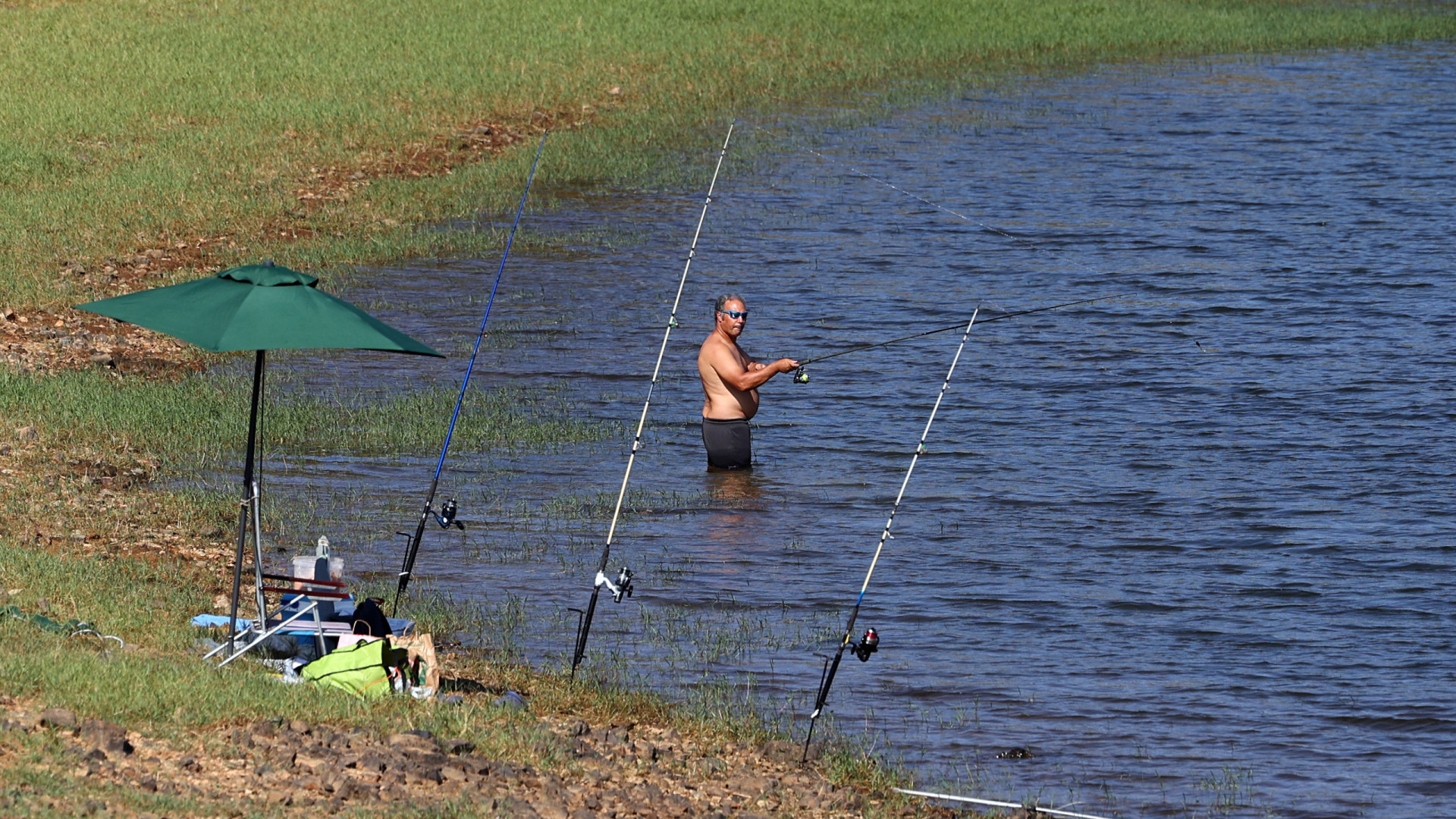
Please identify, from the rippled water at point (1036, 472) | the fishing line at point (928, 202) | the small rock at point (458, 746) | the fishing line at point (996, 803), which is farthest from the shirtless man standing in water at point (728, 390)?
the fishing line at point (928, 202)

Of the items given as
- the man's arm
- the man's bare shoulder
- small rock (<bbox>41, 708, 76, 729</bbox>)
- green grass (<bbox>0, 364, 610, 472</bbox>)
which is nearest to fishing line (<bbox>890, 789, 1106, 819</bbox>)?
small rock (<bbox>41, 708, 76, 729</bbox>)

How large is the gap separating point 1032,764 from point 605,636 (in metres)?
2.56

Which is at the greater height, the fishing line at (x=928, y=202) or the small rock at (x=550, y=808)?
the small rock at (x=550, y=808)

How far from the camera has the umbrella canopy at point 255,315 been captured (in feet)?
25.2

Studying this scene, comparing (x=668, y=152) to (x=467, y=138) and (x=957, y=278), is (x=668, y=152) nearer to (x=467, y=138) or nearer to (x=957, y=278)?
(x=467, y=138)

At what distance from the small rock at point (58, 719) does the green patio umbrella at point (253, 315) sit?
4.13 feet

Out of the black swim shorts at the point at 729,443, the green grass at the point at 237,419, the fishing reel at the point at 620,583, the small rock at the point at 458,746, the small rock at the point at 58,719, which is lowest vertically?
the green grass at the point at 237,419

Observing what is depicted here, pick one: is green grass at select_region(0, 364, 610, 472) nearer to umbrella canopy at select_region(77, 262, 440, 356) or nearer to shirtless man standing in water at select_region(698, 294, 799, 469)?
shirtless man standing in water at select_region(698, 294, 799, 469)

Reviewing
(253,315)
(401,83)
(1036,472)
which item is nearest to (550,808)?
A: (253,315)

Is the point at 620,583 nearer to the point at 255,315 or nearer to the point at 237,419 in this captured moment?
the point at 255,315

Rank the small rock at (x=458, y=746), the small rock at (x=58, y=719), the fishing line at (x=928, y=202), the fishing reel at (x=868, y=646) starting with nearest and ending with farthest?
the small rock at (x=58, y=719) → the small rock at (x=458, y=746) → the fishing reel at (x=868, y=646) → the fishing line at (x=928, y=202)

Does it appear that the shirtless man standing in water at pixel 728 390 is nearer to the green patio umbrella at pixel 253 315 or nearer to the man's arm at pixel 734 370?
the man's arm at pixel 734 370

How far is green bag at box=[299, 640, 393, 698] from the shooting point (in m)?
7.77

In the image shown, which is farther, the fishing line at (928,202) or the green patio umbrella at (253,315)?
the fishing line at (928,202)
